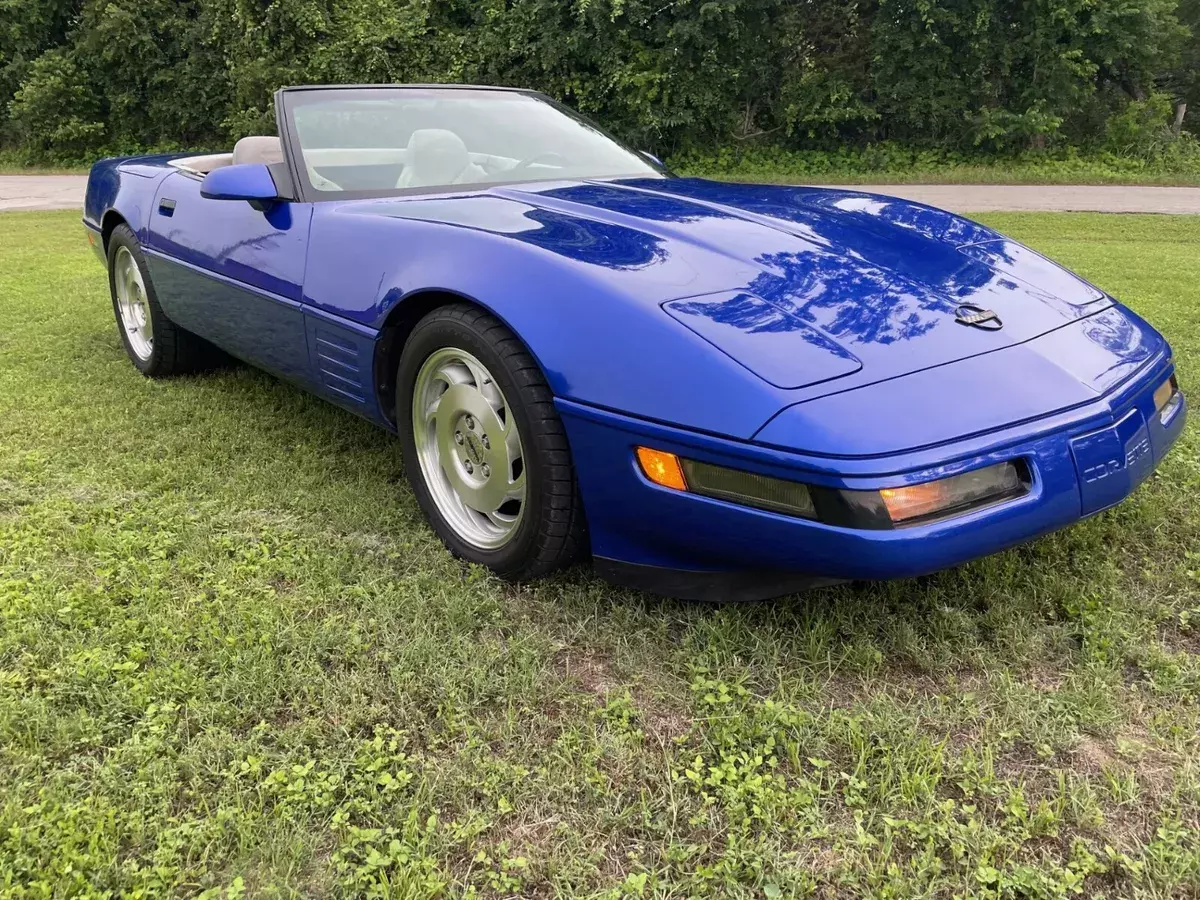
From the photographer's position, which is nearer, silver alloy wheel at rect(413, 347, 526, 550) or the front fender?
the front fender

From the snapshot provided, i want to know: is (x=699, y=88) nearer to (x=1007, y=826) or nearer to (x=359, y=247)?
(x=359, y=247)

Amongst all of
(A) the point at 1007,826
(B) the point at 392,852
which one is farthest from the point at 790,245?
(B) the point at 392,852

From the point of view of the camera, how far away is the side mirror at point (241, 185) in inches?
106

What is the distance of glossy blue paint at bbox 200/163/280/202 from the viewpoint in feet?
8.80

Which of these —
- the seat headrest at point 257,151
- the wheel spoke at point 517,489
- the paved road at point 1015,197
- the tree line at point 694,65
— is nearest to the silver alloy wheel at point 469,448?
the wheel spoke at point 517,489

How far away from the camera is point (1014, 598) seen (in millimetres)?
2051

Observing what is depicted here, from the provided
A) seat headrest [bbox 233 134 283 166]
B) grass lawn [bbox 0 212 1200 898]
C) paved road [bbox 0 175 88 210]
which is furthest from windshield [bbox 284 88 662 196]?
paved road [bbox 0 175 88 210]

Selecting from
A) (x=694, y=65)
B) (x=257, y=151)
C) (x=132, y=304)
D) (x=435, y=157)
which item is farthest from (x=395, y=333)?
(x=694, y=65)

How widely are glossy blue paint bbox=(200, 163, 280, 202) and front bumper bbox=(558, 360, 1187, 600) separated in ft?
4.74

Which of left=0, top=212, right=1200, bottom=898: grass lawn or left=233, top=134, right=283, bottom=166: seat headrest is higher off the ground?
left=233, top=134, right=283, bottom=166: seat headrest

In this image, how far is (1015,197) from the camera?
11523 millimetres

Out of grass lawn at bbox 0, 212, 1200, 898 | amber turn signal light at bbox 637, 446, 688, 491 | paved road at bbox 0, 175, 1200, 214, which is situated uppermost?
amber turn signal light at bbox 637, 446, 688, 491

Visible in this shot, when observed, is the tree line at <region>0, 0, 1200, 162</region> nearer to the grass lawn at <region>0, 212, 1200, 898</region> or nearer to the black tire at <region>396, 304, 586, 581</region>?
the black tire at <region>396, 304, 586, 581</region>

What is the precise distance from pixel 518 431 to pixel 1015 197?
1155 cm
